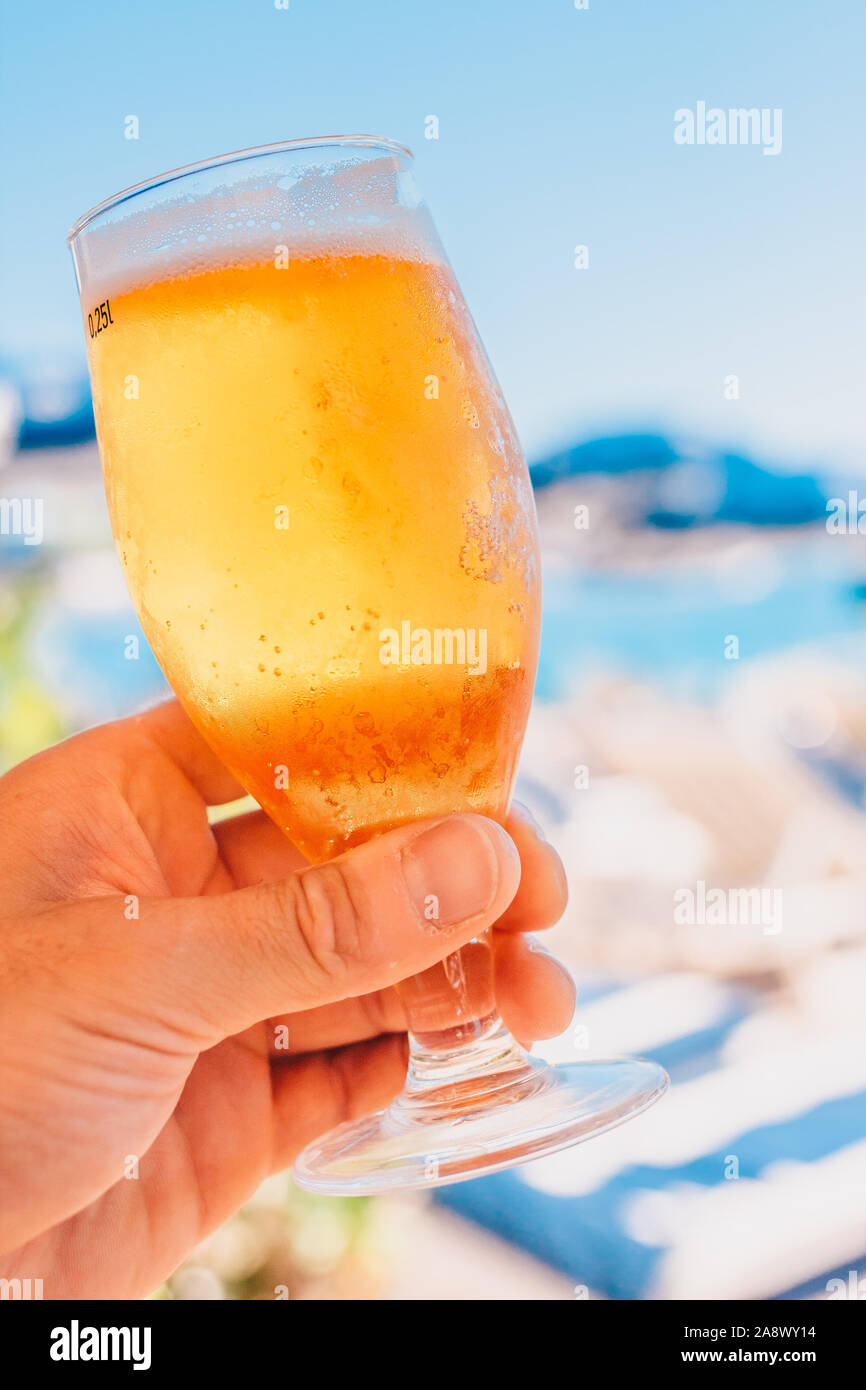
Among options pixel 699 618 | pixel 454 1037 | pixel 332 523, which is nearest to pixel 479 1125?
pixel 454 1037

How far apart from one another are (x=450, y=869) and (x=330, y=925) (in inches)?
3.3

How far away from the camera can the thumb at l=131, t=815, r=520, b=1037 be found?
2.52ft

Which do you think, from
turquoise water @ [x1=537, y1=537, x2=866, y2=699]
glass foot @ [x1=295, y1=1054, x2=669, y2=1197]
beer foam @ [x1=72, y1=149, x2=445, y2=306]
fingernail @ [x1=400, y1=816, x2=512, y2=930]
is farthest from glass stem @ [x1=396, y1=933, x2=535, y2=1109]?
turquoise water @ [x1=537, y1=537, x2=866, y2=699]

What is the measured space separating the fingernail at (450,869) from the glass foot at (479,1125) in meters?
0.13

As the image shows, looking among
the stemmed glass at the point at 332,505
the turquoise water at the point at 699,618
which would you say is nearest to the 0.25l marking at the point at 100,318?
the stemmed glass at the point at 332,505

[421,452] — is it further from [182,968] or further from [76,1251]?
[76,1251]

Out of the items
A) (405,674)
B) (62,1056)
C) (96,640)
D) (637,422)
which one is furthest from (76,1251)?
(637,422)

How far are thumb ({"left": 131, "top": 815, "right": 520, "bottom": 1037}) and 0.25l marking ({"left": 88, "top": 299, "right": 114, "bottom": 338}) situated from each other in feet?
1.26

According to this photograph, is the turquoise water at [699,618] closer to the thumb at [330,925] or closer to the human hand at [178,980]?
the human hand at [178,980]

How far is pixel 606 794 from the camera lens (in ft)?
7.14

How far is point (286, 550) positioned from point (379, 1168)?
1.25 feet

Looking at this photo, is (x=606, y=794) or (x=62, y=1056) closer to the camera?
(x=62, y=1056)

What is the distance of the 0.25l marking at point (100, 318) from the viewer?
84 centimetres

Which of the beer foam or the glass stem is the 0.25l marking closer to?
the beer foam
